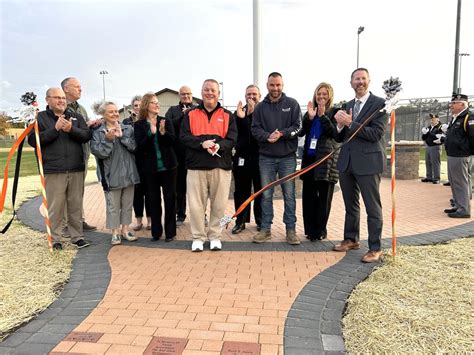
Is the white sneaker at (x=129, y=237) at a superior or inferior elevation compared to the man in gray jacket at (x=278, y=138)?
inferior

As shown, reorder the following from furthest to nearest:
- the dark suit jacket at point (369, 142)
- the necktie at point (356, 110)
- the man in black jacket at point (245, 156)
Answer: the man in black jacket at point (245, 156) < the necktie at point (356, 110) < the dark suit jacket at point (369, 142)

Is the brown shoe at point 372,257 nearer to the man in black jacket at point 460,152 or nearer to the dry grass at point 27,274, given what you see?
the man in black jacket at point 460,152

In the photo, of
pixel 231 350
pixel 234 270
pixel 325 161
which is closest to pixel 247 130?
pixel 325 161

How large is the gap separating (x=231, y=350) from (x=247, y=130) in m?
3.48

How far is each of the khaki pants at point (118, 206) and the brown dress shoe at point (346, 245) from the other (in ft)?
9.39

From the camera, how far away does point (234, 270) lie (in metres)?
4.36

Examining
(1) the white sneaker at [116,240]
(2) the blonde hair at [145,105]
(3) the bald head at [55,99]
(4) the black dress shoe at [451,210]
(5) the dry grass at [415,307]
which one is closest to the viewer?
(5) the dry grass at [415,307]

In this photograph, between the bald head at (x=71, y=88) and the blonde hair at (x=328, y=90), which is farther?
the bald head at (x=71, y=88)

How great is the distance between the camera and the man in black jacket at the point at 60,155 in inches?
194

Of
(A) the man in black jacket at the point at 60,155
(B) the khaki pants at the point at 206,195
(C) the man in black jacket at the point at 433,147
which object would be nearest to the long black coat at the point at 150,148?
(B) the khaki pants at the point at 206,195

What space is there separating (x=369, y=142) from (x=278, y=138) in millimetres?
1123

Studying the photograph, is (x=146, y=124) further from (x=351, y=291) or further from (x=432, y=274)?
(x=432, y=274)

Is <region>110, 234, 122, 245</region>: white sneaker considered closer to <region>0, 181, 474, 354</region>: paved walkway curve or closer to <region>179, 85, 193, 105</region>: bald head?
<region>0, 181, 474, 354</region>: paved walkway curve

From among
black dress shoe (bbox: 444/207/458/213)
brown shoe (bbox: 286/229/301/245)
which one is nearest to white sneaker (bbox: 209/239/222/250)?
brown shoe (bbox: 286/229/301/245)
